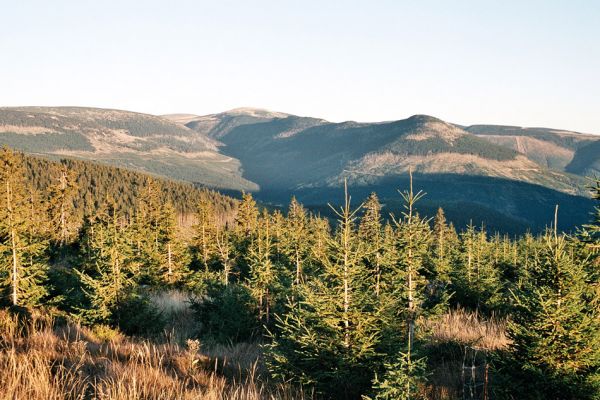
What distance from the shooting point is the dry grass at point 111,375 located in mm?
3852

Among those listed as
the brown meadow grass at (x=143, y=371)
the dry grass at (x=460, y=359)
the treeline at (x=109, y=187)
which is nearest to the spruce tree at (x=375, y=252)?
the dry grass at (x=460, y=359)

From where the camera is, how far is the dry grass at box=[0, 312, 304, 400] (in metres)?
3.85

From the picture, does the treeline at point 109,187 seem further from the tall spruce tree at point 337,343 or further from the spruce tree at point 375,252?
the tall spruce tree at point 337,343

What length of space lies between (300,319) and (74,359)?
2.98m

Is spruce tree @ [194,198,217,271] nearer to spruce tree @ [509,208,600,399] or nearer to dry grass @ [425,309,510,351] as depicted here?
dry grass @ [425,309,510,351]

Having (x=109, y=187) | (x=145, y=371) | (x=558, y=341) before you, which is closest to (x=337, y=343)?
(x=145, y=371)

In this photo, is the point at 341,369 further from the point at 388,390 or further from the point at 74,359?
the point at 74,359

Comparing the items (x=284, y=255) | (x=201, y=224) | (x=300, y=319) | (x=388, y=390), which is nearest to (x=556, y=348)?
(x=388, y=390)

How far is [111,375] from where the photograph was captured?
448cm

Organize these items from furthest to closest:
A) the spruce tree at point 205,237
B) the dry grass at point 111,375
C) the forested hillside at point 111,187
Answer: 1. the forested hillside at point 111,187
2. the spruce tree at point 205,237
3. the dry grass at point 111,375

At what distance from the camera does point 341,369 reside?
5594 millimetres

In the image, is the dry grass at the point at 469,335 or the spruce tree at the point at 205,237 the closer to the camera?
the dry grass at the point at 469,335

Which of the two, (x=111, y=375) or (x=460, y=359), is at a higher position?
(x=111, y=375)

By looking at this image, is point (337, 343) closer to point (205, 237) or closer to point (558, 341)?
point (558, 341)
